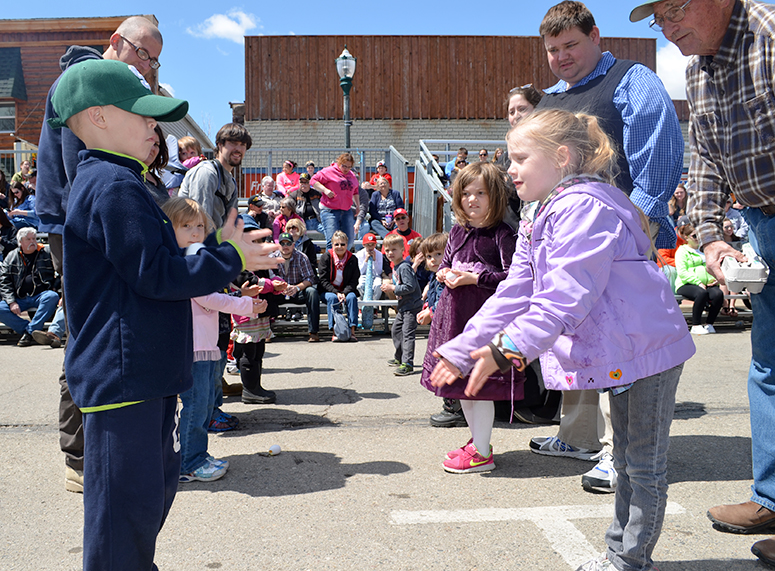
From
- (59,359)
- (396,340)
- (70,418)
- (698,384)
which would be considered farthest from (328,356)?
(70,418)

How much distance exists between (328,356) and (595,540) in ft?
18.2

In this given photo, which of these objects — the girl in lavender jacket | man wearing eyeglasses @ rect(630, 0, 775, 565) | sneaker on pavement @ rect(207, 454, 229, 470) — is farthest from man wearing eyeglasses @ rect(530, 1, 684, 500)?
sneaker on pavement @ rect(207, 454, 229, 470)

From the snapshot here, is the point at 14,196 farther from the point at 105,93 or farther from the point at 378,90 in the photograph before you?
the point at 378,90

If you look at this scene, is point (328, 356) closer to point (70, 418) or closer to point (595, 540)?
point (70, 418)

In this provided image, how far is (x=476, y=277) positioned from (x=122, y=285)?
240 centimetres

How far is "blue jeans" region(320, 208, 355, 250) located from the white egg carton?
9893 mm

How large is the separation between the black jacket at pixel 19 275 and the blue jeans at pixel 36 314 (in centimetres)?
15

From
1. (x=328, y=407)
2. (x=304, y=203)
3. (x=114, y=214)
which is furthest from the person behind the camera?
(x=304, y=203)

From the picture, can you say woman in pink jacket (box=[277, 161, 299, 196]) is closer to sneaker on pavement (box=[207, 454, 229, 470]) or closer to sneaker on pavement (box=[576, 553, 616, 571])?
sneaker on pavement (box=[207, 454, 229, 470])

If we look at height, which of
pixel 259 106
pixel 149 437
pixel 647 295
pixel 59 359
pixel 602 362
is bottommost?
pixel 59 359

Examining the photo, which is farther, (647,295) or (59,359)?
(59,359)

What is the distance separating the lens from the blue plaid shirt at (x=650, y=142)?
3.40 meters

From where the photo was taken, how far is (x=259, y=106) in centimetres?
2741

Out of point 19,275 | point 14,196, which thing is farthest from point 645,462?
point 14,196
